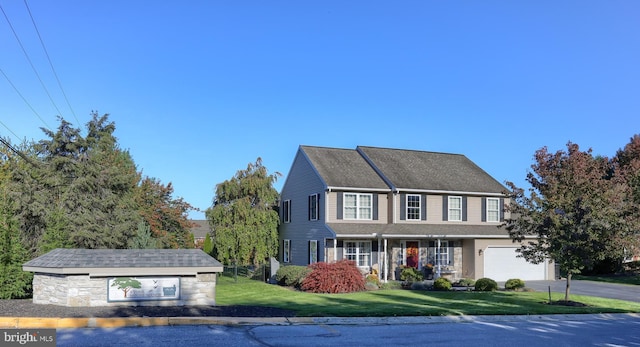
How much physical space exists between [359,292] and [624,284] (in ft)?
61.6

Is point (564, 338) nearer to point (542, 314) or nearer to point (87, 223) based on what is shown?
point (542, 314)

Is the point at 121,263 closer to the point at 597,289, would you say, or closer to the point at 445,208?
the point at 445,208

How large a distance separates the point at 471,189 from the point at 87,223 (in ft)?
73.0

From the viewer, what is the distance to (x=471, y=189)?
1315 inches

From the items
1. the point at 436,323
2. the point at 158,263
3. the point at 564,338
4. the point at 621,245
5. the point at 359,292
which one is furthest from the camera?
the point at 359,292

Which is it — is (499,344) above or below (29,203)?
below

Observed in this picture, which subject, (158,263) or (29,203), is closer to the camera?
(158,263)

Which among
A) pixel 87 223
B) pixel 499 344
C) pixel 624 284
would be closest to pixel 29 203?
pixel 87 223

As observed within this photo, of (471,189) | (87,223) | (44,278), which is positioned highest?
(471,189)

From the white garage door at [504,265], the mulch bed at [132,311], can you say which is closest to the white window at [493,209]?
the white garage door at [504,265]

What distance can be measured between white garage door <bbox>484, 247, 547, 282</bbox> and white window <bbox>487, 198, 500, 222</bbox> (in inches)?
81.7

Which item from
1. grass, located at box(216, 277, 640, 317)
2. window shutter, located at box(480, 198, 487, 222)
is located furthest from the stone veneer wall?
window shutter, located at box(480, 198, 487, 222)

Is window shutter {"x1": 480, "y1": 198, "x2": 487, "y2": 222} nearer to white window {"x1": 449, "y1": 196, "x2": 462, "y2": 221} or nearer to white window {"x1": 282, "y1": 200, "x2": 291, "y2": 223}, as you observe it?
white window {"x1": 449, "y1": 196, "x2": 462, "y2": 221}

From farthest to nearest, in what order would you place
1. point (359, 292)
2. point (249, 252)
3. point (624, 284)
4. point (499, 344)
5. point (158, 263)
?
1. point (249, 252)
2. point (624, 284)
3. point (359, 292)
4. point (158, 263)
5. point (499, 344)
